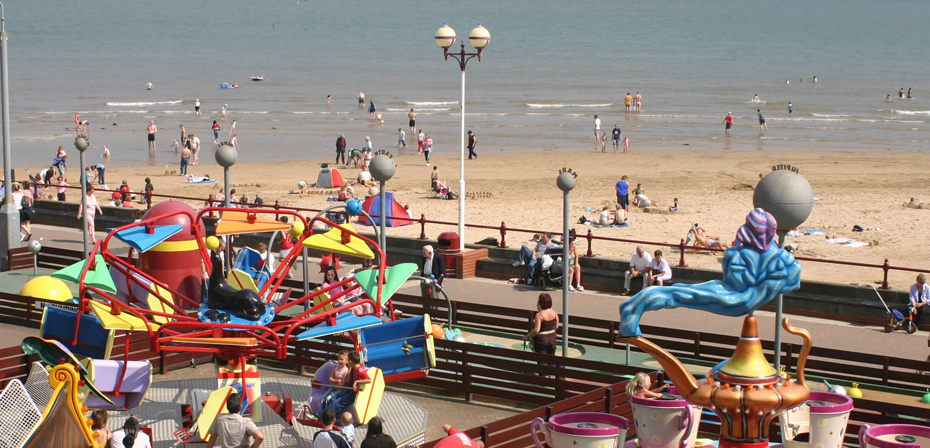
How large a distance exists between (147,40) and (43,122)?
321 ft

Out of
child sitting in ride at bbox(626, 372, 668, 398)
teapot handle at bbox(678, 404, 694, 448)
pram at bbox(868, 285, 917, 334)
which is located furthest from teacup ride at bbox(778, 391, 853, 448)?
pram at bbox(868, 285, 917, 334)

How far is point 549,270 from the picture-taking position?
73.7ft

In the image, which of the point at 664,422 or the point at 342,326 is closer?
the point at 664,422

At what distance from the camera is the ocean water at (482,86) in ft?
187

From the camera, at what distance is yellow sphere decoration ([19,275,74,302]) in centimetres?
1268

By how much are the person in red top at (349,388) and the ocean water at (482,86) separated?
36295mm

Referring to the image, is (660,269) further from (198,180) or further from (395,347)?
(198,180)

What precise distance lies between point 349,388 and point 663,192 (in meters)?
24.7

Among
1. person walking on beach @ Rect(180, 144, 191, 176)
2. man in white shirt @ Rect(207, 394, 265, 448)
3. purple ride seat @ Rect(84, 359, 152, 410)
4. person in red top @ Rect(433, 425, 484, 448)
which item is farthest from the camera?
person walking on beach @ Rect(180, 144, 191, 176)

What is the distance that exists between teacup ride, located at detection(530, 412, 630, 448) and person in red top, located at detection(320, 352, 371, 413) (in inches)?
111

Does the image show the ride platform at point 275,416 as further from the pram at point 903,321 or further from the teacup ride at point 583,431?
the pram at point 903,321

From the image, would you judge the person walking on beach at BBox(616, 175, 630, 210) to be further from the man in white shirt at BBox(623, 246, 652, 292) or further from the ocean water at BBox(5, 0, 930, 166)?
the ocean water at BBox(5, 0, 930, 166)

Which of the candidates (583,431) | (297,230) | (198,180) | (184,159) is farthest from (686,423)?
(184,159)

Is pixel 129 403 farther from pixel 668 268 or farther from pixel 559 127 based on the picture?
pixel 559 127
